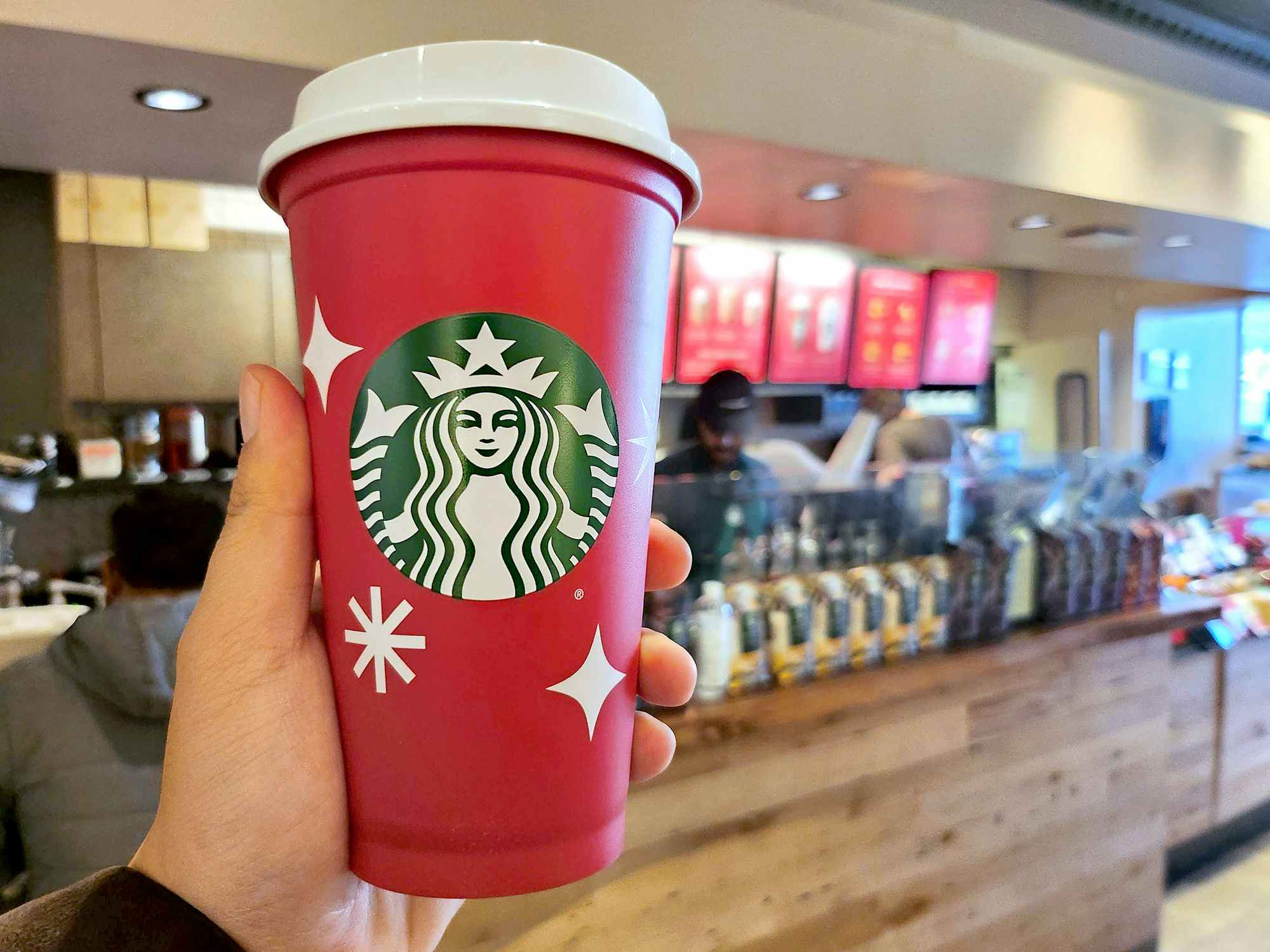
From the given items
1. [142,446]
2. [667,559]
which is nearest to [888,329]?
[142,446]

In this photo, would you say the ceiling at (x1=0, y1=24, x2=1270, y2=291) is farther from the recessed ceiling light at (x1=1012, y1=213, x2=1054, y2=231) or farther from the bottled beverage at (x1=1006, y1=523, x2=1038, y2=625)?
the bottled beverage at (x1=1006, y1=523, x2=1038, y2=625)

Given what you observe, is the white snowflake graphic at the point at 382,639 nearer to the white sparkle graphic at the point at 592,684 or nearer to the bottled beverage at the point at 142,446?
the white sparkle graphic at the point at 592,684

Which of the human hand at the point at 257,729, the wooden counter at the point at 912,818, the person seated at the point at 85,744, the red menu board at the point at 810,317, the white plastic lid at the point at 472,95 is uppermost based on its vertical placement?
the red menu board at the point at 810,317

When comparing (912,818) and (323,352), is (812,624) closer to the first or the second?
(912,818)

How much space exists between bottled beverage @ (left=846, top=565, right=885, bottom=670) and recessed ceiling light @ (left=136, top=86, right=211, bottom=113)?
171 centimetres

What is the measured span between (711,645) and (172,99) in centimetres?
145

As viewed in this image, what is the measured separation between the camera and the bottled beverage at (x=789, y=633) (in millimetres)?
1963

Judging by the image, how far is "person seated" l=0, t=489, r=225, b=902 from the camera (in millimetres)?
1453

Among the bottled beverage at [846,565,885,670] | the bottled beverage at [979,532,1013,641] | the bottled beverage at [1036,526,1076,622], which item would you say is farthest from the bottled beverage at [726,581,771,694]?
the bottled beverage at [1036,526,1076,622]

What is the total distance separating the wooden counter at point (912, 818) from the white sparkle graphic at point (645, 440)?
113 cm

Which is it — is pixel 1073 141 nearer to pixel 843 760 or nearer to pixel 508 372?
pixel 843 760

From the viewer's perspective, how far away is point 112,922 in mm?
663

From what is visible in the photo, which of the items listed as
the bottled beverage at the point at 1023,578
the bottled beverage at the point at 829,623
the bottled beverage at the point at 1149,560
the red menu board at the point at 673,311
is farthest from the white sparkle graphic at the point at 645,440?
the red menu board at the point at 673,311

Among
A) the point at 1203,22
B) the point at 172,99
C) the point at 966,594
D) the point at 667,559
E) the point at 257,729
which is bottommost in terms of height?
the point at 966,594
